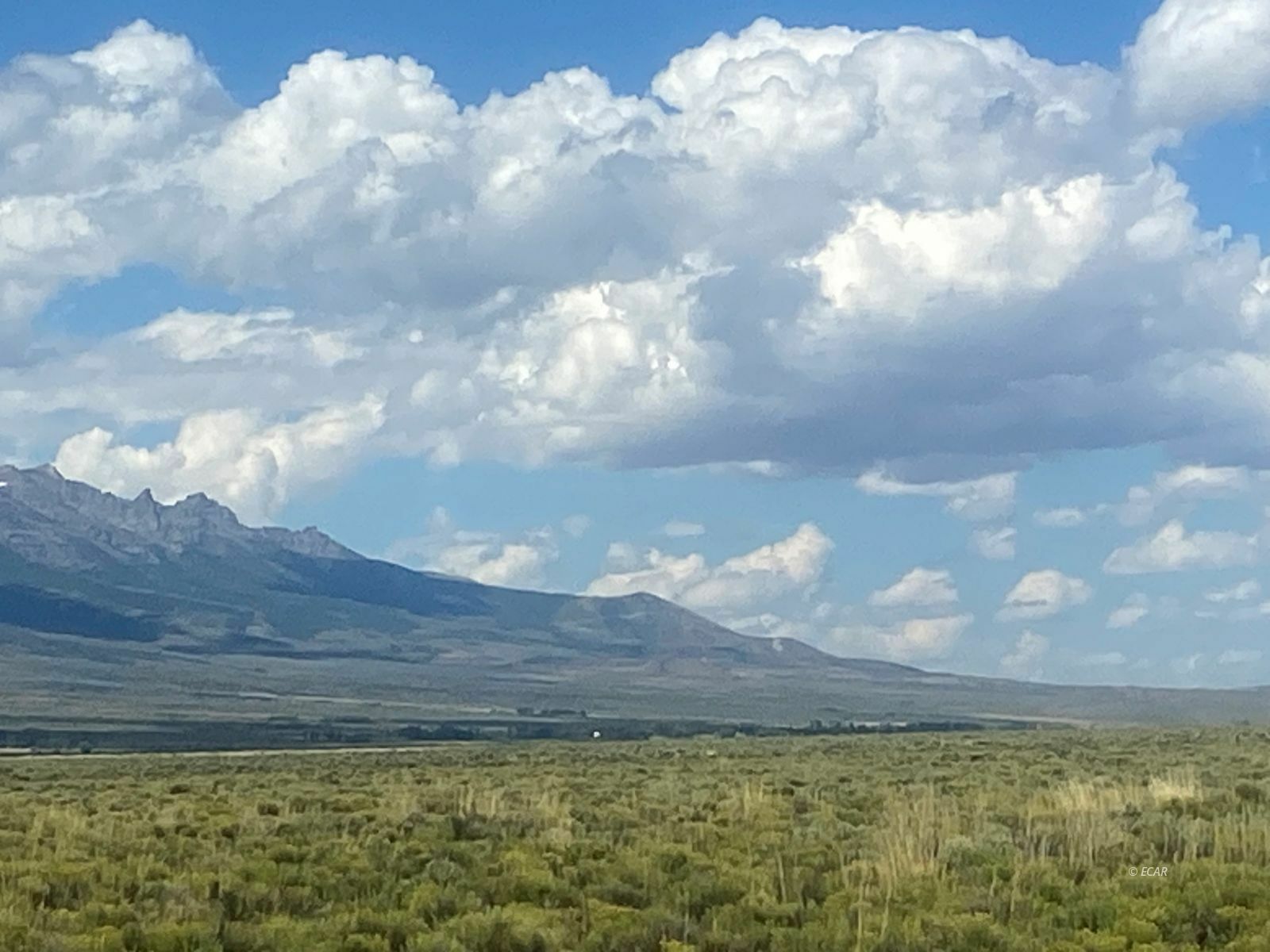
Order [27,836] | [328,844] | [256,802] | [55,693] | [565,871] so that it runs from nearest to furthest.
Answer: [565,871] < [328,844] < [27,836] < [256,802] < [55,693]

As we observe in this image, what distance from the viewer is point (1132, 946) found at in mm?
A: 12562

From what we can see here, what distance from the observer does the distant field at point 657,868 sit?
13117 millimetres

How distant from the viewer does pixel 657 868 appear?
16.9 m

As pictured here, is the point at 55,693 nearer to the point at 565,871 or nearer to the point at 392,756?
the point at 392,756

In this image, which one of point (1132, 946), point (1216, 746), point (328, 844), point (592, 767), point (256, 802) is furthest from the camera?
point (1216, 746)

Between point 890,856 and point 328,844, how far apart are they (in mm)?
6153

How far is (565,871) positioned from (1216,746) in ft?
111

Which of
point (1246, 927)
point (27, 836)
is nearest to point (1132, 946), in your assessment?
point (1246, 927)

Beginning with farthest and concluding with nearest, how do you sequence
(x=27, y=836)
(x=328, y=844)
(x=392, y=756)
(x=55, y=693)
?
(x=55, y=693)
(x=392, y=756)
(x=27, y=836)
(x=328, y=844)

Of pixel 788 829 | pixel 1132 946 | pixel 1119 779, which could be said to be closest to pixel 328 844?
pixel 788 829

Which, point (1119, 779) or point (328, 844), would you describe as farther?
point (1119, 779)

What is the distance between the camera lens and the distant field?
13.1m

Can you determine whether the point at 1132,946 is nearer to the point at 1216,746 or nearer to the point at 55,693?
the point at 1216,746

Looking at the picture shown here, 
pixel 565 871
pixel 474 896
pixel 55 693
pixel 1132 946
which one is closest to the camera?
pixel 1132 946
